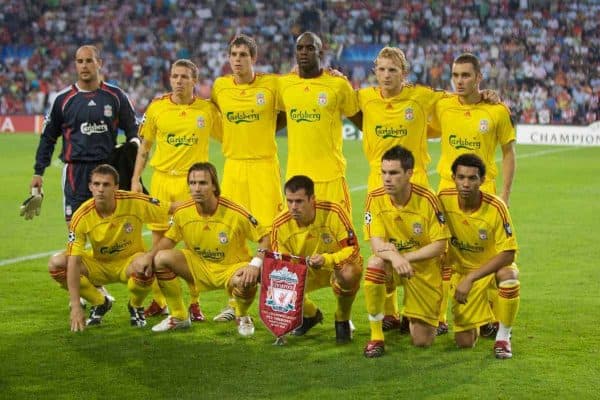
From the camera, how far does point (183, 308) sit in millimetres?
7480

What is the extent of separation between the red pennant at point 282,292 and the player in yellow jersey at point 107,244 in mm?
958

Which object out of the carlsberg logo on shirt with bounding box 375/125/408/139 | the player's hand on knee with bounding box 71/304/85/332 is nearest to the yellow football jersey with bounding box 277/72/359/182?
the carlsberg logo on shirt with bounding box 375/125/408/139

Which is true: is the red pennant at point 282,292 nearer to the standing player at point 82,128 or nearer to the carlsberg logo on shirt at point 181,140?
the carlsberg logo on shirt at point 181,140

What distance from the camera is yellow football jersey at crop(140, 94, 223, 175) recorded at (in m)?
8.25

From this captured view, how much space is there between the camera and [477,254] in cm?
703

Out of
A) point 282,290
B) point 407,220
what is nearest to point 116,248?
point 282,290

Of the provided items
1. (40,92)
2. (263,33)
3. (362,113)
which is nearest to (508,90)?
(263,33)

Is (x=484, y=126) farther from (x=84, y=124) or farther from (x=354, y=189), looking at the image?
(x=354, y=189)

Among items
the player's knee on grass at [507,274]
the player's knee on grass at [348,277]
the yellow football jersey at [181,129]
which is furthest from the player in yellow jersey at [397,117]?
the yellow football jersey at [181,129]

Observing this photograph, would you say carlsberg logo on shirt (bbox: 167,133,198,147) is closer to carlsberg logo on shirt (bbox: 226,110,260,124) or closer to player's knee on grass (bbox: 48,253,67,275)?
carlsberg logo on shirt (bbox: 226,110,260,124)

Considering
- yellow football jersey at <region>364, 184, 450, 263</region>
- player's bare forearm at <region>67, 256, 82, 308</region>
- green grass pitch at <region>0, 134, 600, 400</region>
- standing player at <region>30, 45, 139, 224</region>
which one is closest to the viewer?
green grass pitch at <region>0, 134, 600, 400</region>

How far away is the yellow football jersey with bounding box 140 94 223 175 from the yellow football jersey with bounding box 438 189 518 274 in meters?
2.12

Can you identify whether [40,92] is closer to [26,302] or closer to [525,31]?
[525,31]

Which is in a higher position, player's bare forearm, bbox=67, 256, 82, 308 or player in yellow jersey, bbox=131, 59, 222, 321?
player in yellow jersey, bbox=131, 59, 222, 321
